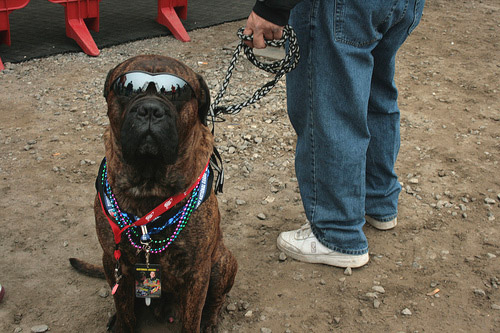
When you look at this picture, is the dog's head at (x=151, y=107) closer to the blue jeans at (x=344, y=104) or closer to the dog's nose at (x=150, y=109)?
the dog's nose at (x=150, y=109)

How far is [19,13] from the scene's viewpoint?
25.0 ft

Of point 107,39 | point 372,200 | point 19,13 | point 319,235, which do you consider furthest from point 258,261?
point 19,13

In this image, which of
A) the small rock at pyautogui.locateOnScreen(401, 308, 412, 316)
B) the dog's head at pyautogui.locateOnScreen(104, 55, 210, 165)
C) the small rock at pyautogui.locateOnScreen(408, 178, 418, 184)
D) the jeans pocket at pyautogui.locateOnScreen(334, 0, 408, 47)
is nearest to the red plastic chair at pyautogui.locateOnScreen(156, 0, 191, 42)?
the small rock at pyautogui.locateOnScreen(408, 178, 418, 184)

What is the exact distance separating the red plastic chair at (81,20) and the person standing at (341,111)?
4.09 metres

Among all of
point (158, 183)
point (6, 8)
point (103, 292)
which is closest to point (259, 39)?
point (158, 183)

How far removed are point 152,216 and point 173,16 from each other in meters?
5.70

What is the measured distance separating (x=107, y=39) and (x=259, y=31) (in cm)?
478

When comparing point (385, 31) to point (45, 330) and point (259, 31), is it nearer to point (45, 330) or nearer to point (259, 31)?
point (259, 31)

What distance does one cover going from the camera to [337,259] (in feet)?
10.6

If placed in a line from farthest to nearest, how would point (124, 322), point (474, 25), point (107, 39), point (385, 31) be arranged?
1. point (474, 25)
2. point (107, 39)
3. point (385, 31)
4. point (124, 322)

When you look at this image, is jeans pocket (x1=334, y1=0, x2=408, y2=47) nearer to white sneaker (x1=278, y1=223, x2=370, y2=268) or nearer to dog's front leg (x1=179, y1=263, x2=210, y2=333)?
white sneaker (x1=278, y1=223, x2=370, y2=268)

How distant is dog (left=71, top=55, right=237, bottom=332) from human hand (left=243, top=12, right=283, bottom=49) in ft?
1.52

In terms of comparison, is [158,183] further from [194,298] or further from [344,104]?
[344,104]

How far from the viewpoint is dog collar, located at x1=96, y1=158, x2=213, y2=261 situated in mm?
2193
